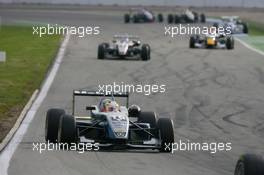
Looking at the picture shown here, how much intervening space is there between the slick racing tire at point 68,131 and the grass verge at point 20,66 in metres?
1.91

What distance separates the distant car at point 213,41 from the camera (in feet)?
140

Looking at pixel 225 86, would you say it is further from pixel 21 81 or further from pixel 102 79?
pixel 21 81

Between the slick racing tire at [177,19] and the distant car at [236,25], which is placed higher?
the distant car at [236,25]

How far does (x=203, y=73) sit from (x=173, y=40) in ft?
54.8

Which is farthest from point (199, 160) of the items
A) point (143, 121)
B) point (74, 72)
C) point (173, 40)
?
point (173, 40)

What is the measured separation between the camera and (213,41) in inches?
1679

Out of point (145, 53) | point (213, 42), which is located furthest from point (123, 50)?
point (213, 42)

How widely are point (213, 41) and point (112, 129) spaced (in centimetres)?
2659

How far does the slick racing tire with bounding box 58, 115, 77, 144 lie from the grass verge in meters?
1.91

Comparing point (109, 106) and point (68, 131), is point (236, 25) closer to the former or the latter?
point (109, 106)

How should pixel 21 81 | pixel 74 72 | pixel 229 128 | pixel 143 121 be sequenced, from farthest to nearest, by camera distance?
pixel 74 72 < pixel 21 81 < pixel 229 128 < pixel 143 121

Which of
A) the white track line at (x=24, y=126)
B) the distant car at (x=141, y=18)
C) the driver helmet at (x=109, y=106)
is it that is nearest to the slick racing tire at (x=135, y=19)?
the distant car at (x=141, y=18)

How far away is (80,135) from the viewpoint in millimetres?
16969

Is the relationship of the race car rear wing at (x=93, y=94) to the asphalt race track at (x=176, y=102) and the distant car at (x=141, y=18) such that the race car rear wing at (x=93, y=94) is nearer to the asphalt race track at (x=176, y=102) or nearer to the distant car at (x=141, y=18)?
the asphalt race track at (x=176, y=102)
